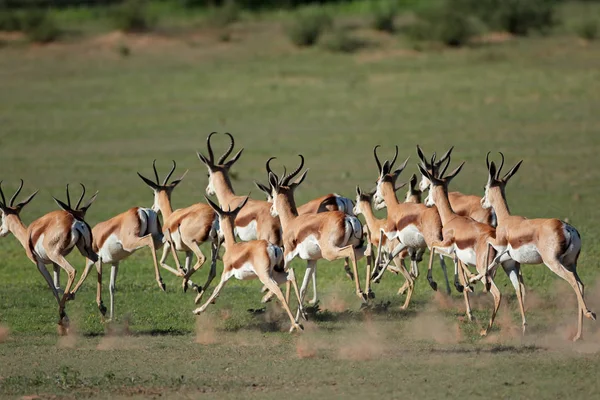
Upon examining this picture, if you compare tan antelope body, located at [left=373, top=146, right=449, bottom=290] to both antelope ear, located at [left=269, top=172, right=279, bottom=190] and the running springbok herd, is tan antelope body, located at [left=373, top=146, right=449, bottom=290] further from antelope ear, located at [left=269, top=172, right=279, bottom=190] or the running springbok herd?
antelope ear, located at [left=269, top=172, right=279, bottom=190]

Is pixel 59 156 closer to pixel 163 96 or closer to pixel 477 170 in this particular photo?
pixel 163 96

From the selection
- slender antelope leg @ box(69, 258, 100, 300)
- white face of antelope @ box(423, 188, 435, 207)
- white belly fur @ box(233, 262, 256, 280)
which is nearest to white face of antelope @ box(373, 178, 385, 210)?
white face of antelope @ box(423, 188, 435, 207)

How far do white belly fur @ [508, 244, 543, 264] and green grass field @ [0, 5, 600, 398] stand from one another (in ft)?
2.68

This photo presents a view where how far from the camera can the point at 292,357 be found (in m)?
12.5

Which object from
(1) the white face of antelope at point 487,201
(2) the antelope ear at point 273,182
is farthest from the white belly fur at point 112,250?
(1) the white face of antelope at point 487,201

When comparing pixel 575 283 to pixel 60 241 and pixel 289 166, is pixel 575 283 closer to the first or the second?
pixel 60 241

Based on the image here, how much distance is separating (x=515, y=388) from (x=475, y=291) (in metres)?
5.27

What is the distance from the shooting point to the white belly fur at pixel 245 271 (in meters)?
13.6

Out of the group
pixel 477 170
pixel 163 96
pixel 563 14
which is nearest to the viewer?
pixel 477 170

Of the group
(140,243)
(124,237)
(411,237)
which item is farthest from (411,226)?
(124,237)

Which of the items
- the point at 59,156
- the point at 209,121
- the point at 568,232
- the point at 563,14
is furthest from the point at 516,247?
the point at 563,14

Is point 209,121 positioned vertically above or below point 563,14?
below

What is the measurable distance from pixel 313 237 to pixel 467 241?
1790 mm

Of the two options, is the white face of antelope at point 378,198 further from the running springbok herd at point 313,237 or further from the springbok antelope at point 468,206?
the springbok antelope at point 468,206
